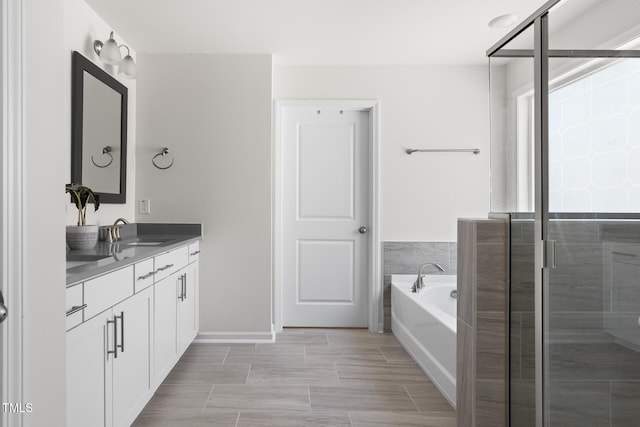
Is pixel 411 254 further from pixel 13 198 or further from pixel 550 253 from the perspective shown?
pixel 13 198

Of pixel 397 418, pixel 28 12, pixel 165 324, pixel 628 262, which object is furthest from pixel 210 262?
pixel 628 262

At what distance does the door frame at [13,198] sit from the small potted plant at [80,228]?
1514mm

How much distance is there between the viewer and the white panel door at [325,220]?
12.5ft

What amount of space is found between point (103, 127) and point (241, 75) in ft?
3.83

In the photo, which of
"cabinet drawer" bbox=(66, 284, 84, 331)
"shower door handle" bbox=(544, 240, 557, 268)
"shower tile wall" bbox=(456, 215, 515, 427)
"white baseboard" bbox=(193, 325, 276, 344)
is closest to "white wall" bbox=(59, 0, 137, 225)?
"cabinet drawer" bbox=(66, 284, 84, 331)

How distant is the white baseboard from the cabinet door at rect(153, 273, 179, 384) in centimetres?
73

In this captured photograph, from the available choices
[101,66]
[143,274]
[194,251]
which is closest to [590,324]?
[143,274]

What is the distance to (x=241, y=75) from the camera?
3.38m

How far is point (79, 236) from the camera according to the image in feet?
7.27

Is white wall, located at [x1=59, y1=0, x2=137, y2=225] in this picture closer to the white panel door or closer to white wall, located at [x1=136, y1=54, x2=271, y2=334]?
white wall, located at [x1=136, y1=54, x2=271, y2=334]

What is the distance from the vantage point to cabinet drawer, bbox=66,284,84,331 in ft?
4.46

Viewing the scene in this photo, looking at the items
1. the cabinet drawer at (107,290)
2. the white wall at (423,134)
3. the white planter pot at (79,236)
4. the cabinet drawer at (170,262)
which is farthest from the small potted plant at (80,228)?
the white wall at (423,134)

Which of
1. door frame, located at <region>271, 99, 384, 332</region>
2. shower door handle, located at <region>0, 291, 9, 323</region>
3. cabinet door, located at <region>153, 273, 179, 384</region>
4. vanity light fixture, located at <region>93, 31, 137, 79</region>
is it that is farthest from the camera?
door frame, located at <region>271, 99, 384, 332</region>

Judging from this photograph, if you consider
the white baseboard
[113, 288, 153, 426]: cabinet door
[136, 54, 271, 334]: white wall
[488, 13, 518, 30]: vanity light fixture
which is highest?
[488, 13, 518, 30]: vanity light fixture
